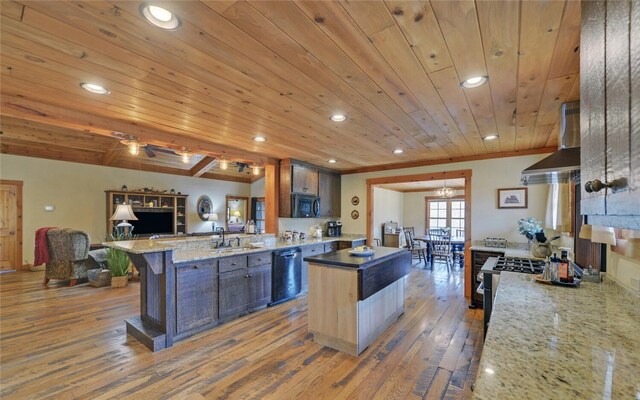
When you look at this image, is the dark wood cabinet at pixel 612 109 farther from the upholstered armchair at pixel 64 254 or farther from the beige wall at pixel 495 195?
the upholstered armchair at pixel 64 254

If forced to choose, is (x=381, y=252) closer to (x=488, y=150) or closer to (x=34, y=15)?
(x=488, y=150)

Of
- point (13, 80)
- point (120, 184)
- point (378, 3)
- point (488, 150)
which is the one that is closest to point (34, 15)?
point (13, 80)

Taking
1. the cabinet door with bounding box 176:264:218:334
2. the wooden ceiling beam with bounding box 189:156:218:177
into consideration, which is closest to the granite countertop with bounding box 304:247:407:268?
the cabinet door with bounding box 176:264:218:334

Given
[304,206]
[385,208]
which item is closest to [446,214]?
[385,208]

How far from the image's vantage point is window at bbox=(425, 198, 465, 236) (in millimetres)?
9547

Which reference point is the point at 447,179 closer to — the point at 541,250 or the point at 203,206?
the point at 541,250

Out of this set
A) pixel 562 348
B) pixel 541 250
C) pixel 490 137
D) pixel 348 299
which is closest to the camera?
pixel 562 348

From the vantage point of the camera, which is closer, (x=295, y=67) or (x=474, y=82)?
(x=295, y=67)

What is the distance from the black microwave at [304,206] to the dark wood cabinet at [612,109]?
4.23 metres

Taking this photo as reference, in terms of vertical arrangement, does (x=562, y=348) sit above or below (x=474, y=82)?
A: below

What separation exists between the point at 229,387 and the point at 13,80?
281 centimetres

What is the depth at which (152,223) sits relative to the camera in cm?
805

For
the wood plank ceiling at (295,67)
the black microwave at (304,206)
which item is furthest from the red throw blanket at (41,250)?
the black microwave at (304,206)

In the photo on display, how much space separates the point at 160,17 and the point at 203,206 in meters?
8.48
